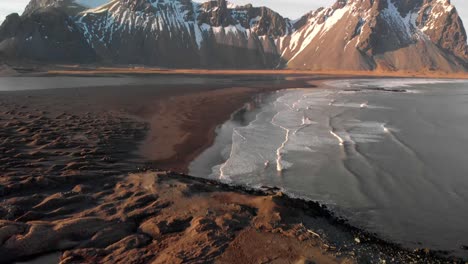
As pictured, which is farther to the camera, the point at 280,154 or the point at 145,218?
the point at 280,154

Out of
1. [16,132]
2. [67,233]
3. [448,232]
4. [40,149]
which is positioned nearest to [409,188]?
[448,232]

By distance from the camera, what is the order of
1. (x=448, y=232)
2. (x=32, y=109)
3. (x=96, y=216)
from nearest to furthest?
(x=96, y=216), (x=448, y=232), (x=32, y=109)

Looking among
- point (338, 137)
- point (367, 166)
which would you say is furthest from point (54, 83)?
point (367, 166)

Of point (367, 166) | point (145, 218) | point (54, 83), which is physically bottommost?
point (54, 83)

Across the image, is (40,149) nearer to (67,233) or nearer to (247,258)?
(67,233)

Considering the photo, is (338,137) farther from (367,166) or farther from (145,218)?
(145,218)

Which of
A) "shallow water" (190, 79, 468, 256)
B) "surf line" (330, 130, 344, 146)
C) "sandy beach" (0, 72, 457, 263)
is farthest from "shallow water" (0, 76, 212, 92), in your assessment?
"surf line" (330, 130, 344, 146)

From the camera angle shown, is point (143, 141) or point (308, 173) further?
point (143, 141)

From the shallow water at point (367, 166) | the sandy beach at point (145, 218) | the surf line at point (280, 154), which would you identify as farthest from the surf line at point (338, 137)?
the sandy beach at point (145, 218)
